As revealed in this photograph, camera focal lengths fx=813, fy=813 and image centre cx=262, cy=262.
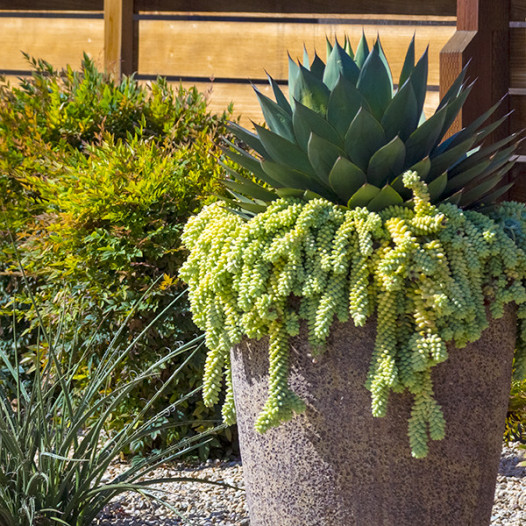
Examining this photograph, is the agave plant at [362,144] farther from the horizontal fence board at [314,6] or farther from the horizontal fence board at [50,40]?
the horizontal fence board at [50,40]

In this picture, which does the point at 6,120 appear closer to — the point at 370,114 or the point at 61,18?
the point at 61,18

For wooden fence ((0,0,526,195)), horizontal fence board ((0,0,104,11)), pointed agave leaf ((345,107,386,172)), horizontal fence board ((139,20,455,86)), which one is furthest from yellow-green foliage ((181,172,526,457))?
horizontal fence board ((0,0,104,11))

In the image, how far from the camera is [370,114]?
7.57 feet

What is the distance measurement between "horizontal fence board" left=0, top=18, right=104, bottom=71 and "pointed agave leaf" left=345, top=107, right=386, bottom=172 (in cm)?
374

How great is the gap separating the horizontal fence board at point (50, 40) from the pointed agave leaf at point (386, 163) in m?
3.77

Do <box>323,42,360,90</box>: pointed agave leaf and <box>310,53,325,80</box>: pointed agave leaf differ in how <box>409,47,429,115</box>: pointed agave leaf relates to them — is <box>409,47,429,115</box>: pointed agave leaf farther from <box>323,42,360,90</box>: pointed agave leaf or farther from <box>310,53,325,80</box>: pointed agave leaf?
<box>310,53,325,80</box>: pointed agave leaf

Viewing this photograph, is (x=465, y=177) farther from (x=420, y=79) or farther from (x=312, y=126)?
(x=312, y=126)

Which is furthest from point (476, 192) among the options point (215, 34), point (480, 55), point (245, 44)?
point (215, 34)

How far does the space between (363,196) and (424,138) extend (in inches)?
10.7

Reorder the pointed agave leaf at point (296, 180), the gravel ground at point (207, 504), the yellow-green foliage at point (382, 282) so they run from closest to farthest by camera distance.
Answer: the yellow-green foliage at point (382, 282) → the pointed agave leaf at point (296, 180) → the gravel ground at point (207, 504)

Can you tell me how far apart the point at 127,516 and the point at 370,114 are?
6.40ft

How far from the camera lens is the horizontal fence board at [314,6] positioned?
4.80 m

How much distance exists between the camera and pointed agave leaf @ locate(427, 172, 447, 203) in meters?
2.37

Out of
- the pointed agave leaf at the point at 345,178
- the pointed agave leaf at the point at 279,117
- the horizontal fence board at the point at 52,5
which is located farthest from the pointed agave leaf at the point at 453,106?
the horizontal fence board at the point at 52,5
